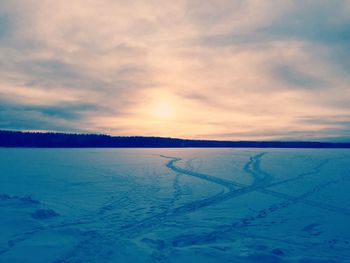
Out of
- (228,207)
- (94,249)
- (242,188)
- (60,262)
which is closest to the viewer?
(60,262)

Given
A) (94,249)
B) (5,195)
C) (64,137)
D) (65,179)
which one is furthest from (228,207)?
(64,137)

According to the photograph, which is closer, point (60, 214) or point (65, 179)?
point (60, 214)

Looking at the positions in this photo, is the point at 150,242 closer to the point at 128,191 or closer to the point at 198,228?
the point at 198,228

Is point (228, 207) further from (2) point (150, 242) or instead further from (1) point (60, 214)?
(1) point (60, 214)

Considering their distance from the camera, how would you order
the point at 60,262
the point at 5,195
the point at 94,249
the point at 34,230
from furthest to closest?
the point at 5,195
the point at 34,230
the point at 94,249
the point at 60,262

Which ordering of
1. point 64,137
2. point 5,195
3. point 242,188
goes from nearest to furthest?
point 5,195 → point 242,188 → point 64,137

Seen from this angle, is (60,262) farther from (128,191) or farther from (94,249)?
(128,191)

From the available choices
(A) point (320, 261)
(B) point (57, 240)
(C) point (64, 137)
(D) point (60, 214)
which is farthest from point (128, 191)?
(C) point (64, 137)

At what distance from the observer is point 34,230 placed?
6004 mm

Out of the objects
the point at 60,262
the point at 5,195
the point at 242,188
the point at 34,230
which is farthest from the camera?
the point at 242,188

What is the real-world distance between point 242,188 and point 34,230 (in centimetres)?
751

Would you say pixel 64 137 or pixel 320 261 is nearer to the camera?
pixel 320 261

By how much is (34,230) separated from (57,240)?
2.99 ft

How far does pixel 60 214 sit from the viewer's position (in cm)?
721
